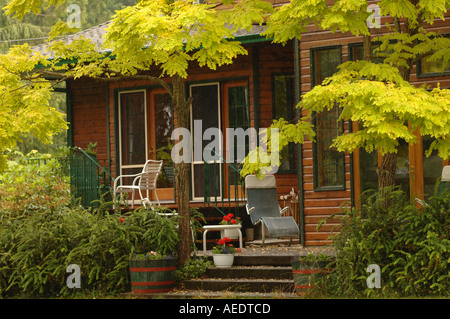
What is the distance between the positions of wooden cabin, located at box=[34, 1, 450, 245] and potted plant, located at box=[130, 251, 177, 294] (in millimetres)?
2161

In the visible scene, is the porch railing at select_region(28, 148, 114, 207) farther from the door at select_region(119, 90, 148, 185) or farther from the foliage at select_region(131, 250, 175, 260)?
the foliage at select_region(131, 250, 175, 260)

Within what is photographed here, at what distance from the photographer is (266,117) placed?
13.6 m

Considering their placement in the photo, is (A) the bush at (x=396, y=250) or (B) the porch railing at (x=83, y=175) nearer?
(A) the bush at (x=396, y=250)

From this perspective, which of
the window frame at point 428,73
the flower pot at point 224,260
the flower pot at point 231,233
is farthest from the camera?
the flower pot at point 231,233

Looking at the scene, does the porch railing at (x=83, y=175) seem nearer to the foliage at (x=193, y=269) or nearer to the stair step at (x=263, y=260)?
the foliage at (x=193, y=269)

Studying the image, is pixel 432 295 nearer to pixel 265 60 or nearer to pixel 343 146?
pixel 343 146

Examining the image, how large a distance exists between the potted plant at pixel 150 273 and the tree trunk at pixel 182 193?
0.58 meters

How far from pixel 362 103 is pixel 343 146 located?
30.5 inches

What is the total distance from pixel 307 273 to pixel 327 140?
11.0 feet

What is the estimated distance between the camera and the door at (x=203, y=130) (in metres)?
14.2

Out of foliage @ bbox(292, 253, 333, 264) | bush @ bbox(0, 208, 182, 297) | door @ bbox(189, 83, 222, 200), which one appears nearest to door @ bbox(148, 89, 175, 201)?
door @ bbox(189, 83, 222, 200)

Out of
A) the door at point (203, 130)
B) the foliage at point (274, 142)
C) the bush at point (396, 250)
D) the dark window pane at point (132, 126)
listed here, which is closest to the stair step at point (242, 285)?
the bush at point (396, 250)

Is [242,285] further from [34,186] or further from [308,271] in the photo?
[34,186]

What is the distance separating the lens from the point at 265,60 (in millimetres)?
13641
